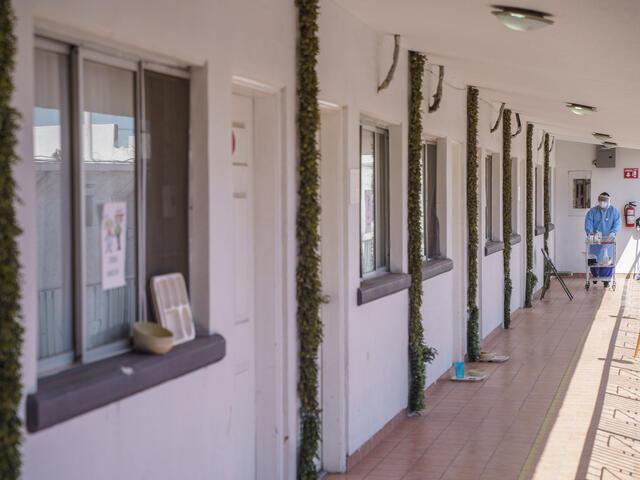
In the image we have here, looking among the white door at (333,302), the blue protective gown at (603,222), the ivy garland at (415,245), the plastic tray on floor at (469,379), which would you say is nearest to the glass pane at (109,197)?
the white door at (333,302)

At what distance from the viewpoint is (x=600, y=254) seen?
18641mm

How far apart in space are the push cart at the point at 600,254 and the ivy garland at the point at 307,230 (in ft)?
45.7

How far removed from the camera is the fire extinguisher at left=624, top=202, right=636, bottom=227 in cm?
1975

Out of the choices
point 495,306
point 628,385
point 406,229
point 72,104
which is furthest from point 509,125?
point 72,104

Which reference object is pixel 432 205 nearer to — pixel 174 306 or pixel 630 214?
pixel 174 306

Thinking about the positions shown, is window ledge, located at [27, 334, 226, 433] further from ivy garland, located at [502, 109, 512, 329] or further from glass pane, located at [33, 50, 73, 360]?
ivy garland, located at [502, 109, 512, 329]

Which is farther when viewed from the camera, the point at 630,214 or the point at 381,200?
the point at 630,214

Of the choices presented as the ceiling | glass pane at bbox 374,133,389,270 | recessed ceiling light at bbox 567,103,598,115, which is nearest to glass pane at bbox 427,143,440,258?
the ceiling

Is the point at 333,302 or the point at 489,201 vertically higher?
the point at 489,201

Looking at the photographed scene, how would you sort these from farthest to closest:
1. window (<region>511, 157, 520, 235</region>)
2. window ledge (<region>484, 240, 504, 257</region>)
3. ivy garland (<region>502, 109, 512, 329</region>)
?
window (<region>511, 157, 520, 235</region>), ivy garland (<region>502, 109, 512, 329</region>), window ledge (<region>484, 240, 504, 257</region>)

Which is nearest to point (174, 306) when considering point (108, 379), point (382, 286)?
point (108, 379)

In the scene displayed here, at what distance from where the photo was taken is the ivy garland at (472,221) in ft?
32.9

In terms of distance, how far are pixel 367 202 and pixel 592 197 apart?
14801 millimetres

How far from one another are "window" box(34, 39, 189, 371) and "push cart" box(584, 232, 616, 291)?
15.5m
